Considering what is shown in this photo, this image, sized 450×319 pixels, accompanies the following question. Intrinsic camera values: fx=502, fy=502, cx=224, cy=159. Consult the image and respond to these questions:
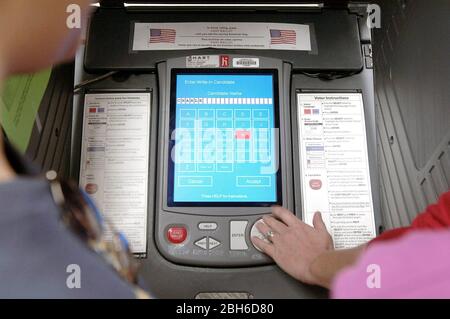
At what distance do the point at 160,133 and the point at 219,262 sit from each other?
1.49 ft

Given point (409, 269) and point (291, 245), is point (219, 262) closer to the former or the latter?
point (291, 245)

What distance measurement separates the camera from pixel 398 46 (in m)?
1.64

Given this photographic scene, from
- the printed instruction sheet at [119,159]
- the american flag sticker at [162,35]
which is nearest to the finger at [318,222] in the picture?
the printed instruction sheet at [119,159]

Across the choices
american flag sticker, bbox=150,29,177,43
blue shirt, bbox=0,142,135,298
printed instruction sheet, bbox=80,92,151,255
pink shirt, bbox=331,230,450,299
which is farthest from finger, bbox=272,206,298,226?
blue shirt, bbox=0,142,135,298

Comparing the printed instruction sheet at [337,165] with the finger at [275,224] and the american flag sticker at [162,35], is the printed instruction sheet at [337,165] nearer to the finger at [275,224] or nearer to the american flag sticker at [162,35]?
the finger at [275,224]

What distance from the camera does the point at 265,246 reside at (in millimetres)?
1521

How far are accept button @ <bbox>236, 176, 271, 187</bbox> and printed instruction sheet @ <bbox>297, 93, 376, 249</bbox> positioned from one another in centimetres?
13

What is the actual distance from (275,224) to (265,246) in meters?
0.07

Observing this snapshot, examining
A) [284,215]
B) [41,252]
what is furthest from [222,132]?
[41,252]

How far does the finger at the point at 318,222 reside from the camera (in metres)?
1.54

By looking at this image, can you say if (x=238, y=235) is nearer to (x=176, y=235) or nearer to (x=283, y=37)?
(x=176, y=235)

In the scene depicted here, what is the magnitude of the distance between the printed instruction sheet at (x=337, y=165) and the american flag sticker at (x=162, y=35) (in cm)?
48

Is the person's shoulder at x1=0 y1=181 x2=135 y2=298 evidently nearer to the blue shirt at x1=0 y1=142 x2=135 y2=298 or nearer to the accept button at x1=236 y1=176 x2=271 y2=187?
the blue shirt at x1=0 y1=142 x2=135 y2=298

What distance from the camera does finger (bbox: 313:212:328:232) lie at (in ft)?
5.04
